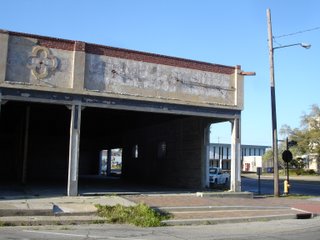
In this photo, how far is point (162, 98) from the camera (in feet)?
74.1

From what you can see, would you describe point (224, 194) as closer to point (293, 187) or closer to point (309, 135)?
point (293, 187)

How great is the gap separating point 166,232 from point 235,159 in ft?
38.0

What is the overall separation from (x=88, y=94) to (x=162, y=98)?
3752 millimetres

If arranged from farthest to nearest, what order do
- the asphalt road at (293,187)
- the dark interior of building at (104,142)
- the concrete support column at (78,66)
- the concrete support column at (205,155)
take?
1. the asphalt road at (293,187)
2. the dark interior of building at (104,142)
3. the concrete support column at (205,155)
4. the concrete support column at (78,66)

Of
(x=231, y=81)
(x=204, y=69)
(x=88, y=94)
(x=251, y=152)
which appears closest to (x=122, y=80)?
(x=88, y=94)

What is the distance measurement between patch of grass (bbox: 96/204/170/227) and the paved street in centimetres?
56

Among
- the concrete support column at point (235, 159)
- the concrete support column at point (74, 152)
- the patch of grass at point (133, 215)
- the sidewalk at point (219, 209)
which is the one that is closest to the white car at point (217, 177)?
the concrete support column at point (235, 159)

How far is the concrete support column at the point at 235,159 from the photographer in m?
24.3

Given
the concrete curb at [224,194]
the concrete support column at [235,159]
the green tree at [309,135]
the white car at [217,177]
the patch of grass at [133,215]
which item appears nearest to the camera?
the patch of grass at [133,215]

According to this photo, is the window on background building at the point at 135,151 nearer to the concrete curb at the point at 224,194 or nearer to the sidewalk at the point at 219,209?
the concrete curb at the point at 224,194

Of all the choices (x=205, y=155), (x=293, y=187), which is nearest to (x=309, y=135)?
(x=293, y=187)

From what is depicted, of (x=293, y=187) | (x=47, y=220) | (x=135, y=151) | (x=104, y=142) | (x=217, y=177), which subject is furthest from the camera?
(x=104, y=142)

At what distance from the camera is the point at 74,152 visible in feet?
66.6

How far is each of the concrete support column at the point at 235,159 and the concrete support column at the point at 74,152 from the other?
27.4 ft
